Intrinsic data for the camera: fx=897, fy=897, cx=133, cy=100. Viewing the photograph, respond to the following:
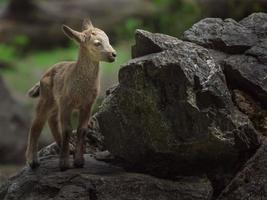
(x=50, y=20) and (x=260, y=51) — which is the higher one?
(x=50, y=20)

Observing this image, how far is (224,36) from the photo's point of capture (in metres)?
11.3

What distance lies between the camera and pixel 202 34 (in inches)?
448

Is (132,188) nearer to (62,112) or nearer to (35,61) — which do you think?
(62,112)

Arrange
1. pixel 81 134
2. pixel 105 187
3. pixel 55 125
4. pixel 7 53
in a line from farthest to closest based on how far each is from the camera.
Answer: pixel 7 53, pixel 55 125, pixel 81 134, pixel 105 187

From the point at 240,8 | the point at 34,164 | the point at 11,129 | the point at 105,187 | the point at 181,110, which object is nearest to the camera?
the point at 181,110

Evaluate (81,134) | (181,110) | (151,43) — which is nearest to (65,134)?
(81,134)

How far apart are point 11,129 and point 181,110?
9.69m

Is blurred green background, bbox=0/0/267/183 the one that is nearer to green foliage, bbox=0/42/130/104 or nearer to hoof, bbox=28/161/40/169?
green foliage, bbox=0/42/130/104

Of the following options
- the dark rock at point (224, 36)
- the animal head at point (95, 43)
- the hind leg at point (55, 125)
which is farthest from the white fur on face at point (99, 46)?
the hind leg at point (55, 125)

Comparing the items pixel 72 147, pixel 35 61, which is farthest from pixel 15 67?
pixel 72 147

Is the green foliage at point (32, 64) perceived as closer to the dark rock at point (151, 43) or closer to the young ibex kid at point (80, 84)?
the young ibex kid at point (80, 84)

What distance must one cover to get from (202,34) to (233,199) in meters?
2.41

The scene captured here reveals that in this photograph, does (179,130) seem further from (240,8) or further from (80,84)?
(240,8)

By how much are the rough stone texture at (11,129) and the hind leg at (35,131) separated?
690 cm
